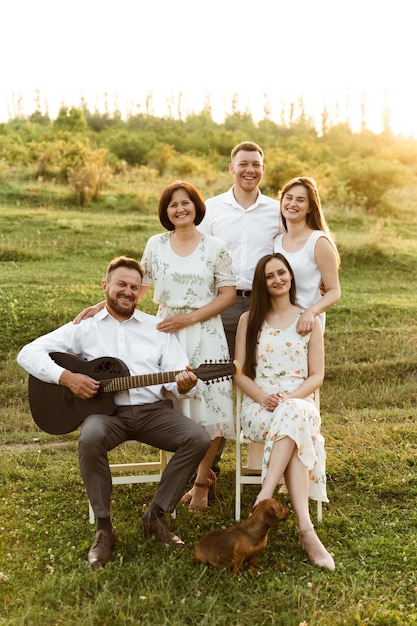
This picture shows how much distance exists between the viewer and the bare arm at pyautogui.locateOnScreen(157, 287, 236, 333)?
465cm

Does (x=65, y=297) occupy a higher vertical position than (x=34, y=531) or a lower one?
higher

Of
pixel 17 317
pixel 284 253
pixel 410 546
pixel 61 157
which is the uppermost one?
pixel 61 157

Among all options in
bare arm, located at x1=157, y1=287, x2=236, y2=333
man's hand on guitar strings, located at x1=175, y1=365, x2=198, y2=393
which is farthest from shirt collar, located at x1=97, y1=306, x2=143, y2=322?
man's hand on guitar strings, located at x1=175, y1=365, x2=198, y2=393

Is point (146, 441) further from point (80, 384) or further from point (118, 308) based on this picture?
point (118, 308)

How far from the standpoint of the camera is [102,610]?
3.48m

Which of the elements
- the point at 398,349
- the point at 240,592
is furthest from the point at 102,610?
the point at 398,349

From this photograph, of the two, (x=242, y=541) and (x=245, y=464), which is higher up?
(x=242, y=541)

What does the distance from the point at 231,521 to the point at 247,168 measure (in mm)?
2285

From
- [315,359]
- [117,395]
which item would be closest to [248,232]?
[315,359]

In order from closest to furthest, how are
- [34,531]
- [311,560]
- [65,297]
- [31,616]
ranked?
[31,616] < [311,560] < [34,531] < [65,297]

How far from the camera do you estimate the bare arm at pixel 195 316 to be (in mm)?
4648

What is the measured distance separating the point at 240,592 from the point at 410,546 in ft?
3.76

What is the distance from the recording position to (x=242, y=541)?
383cm

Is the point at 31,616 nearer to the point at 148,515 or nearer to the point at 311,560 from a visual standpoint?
the point at 148,515
